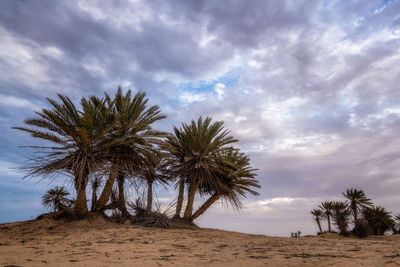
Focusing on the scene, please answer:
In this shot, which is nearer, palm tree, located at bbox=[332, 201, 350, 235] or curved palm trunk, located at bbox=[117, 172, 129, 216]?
curved palm trunk, located at bbox=[117, 172, 129, 216]

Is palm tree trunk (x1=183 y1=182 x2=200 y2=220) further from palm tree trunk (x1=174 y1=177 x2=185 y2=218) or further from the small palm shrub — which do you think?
the small palm shrub

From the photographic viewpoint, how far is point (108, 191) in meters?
11.1

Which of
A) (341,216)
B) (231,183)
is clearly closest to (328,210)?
(341,216)

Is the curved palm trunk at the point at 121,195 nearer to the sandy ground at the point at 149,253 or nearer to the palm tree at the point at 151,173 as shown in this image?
the palm tree at the point at 151,173

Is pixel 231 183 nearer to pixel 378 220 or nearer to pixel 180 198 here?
pixel 180 198

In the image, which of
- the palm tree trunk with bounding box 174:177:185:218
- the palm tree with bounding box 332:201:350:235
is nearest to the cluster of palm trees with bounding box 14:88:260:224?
the palm tree trunk with bounding box 174:177:185:218

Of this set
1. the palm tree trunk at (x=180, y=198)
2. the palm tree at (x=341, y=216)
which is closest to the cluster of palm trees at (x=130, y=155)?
the palm tree trunk at (x=180, y=198)

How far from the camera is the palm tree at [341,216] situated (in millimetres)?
23177

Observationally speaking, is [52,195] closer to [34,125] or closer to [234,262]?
[34,125]

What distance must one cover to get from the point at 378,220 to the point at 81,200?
25590mm

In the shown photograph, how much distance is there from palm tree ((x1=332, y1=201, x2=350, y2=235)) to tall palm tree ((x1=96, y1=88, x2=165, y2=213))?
1903 centimetres

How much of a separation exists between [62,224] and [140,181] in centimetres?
352

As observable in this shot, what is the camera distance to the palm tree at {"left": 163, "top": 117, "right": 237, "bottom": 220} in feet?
42.2

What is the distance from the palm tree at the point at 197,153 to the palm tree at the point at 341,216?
51.2ft
